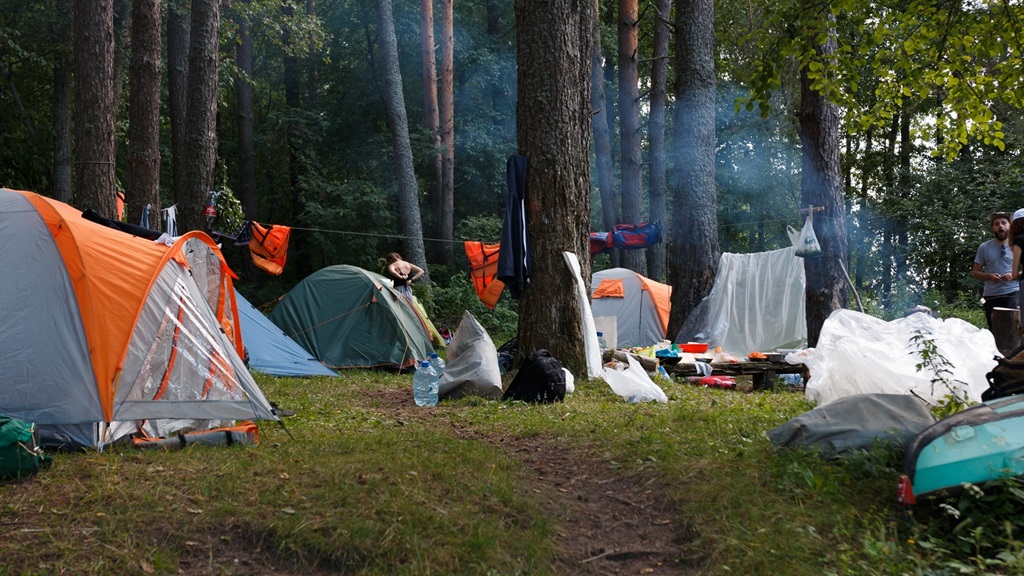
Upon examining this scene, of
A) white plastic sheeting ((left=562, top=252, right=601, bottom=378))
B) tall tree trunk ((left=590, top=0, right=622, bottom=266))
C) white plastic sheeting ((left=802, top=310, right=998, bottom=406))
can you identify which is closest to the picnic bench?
white plastic sheeting ((left=562, top=252, right=601, bottom=378))

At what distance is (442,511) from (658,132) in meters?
17.1

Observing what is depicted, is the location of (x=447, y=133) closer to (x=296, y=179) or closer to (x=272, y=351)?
(x=296, y=179)

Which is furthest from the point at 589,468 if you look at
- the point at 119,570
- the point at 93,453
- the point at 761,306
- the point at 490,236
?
the point at 490,236

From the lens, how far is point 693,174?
1225cm

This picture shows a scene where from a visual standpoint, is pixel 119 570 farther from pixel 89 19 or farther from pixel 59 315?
pixel 89 19

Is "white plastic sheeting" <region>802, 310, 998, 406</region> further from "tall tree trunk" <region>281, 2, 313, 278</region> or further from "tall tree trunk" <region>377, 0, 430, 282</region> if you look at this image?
"tall tree trunk" <region>281, 2, 313, 278</region>

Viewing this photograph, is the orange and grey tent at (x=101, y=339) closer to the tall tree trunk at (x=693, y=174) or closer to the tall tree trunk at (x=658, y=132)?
the tall tree trunk at (x=693, y=174)

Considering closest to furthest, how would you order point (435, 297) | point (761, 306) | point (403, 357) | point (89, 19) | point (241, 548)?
point (241, 548) → point (89, 19) → point (403, 357) → point (761, 306) → point (435, 297)

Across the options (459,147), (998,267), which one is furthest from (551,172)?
(459,147)

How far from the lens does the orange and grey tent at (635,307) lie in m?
15.2

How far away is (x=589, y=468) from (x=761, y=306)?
7.99 m

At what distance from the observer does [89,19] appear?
930 cm

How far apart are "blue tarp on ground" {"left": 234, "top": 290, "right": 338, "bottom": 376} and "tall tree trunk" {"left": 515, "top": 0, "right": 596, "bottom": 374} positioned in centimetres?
321

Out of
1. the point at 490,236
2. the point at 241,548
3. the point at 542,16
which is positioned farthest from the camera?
the point at 490,236
